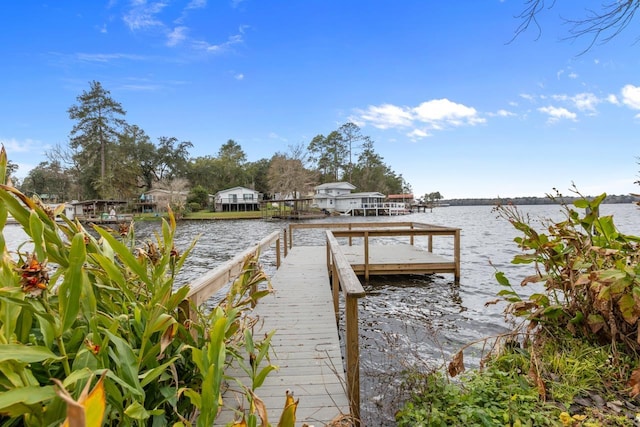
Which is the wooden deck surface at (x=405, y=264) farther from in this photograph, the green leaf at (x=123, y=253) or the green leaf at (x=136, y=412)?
the green leaf at (x=136, y=412)

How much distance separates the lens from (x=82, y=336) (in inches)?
45.1

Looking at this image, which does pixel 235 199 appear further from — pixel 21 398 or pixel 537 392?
pixel 21 398

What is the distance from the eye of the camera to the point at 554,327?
108 inches

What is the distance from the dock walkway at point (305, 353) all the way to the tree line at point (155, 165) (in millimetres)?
39258

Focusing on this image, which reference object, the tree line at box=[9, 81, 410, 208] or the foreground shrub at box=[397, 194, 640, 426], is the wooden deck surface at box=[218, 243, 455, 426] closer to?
the foreground shrub at box=[397, 194, 640, 426]

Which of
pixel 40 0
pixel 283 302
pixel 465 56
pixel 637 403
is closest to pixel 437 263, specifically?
pixel 283 302

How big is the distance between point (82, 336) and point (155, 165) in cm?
5215

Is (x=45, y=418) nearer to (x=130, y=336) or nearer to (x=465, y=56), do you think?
(x=130, y=336)

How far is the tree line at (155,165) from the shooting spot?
40375mm

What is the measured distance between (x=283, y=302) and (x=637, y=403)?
3.33 metres

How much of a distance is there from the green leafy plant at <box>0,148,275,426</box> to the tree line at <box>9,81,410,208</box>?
42.0m

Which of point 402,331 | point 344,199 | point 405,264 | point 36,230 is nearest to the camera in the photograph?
point 36,230

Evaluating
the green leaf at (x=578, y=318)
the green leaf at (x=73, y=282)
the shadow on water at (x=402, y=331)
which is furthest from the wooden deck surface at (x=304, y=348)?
the green leaf at (x=578, y=318)

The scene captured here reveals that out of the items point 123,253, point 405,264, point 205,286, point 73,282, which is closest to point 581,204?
point 205,286
